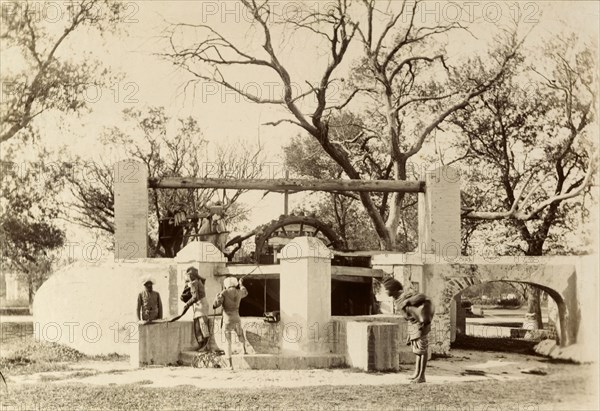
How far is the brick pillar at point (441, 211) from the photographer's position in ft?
53.5

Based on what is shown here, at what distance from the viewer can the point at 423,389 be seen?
34.8 ft

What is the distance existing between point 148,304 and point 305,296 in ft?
8.39

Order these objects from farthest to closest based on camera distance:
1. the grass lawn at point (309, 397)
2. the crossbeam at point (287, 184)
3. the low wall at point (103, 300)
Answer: the crossbeam at point (287, 184) → the low wall at point (103, 300) → the grass lawn at point (309, 397)

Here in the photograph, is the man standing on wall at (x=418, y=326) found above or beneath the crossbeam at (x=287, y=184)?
beneath

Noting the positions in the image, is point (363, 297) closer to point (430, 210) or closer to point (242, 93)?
point (430, 210)

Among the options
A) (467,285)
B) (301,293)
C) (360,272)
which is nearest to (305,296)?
(301,293)

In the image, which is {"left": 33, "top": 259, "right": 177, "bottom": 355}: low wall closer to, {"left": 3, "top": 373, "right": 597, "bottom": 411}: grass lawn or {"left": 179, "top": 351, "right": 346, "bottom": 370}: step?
{"left": 179, "top": 351, "right": 346, "bottom": 370}: step

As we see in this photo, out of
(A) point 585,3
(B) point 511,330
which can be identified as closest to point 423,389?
(A) point 585,3

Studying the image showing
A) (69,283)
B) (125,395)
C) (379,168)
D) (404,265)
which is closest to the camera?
(125,395)

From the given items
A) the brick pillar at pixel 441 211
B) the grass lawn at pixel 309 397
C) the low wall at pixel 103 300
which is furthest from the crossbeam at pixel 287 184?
the grass lawn at pixel 309 397

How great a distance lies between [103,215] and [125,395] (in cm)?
1826

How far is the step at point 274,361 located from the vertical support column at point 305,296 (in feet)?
0.64

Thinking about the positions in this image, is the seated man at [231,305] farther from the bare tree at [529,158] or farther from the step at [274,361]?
the bare tree at [529,158]

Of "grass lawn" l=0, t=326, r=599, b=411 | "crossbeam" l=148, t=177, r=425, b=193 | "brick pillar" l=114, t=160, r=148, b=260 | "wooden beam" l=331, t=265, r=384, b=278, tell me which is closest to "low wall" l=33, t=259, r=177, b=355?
"brick pillar" l=114, t=160, r=148, b=260
